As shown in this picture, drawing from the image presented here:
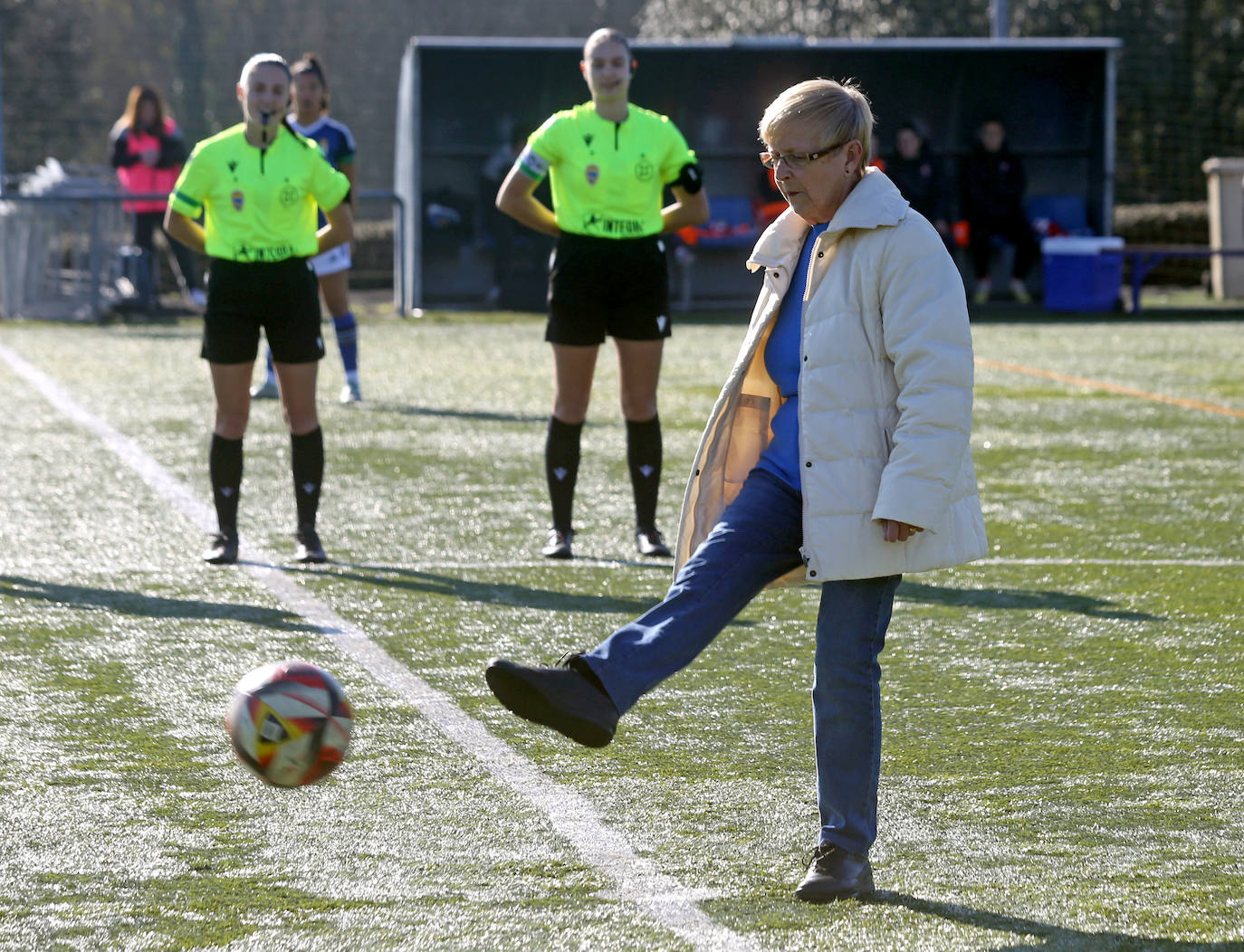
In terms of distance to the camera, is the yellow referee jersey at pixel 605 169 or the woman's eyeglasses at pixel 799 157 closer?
the woman's eyeglasses at pixel 799 157

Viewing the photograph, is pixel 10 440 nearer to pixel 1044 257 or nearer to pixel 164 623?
pixel 164 623

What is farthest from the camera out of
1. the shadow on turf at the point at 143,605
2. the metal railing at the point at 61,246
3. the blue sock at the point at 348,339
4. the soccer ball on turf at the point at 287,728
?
the metal railing at the point at 61,246

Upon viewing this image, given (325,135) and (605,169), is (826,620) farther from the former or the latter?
(325,135)

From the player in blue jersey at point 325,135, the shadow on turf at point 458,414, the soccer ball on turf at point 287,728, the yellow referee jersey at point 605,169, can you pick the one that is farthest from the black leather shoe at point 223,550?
the shadow on turf at point 458,414

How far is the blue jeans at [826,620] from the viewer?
3656 mm

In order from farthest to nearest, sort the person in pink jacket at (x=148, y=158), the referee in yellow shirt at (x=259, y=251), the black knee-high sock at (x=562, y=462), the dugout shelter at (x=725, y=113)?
1. the dugout shelter at (x=725, y=113)
2. the person in pink jacket at (x=148, y=158)
3. the black knee-high sock at (x=562, y=462)
4. the referee in yellow shirt at (x=259, y=251)

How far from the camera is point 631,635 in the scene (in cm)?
358

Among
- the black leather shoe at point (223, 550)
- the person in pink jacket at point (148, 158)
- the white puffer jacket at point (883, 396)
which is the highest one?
the person in pink jacket at point (148, 158)

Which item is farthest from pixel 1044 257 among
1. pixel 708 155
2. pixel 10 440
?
pixel 10 440

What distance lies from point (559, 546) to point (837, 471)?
3947 millimetres

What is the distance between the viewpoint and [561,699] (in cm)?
346

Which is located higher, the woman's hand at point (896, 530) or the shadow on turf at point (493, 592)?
the woman's hand at point (896, 530)

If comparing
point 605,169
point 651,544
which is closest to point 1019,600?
point 651,544

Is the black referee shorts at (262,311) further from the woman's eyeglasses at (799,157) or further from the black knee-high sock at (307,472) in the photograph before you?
the woman's eyeglasses at (799,157)
